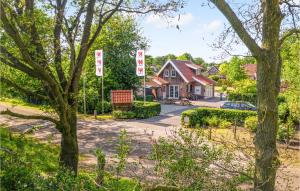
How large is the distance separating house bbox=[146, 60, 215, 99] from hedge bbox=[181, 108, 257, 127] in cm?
1775

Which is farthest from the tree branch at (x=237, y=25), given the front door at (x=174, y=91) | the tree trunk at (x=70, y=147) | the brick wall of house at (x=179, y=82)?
the front door at (x=174, y=91)

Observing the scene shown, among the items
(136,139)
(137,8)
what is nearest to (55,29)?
(137,8)

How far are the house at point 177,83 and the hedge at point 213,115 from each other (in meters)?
17.8

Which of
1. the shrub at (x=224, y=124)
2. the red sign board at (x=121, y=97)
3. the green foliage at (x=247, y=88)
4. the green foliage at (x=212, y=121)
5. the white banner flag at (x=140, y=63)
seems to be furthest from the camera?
the green foliage at (x=247, y=88)

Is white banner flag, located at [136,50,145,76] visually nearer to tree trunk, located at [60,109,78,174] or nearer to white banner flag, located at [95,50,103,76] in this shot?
white banner flag, located at [95,50,103,76]

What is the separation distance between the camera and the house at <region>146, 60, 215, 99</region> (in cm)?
4478

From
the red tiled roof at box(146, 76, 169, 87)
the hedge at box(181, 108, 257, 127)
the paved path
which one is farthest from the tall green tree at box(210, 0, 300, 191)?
the red tiled roof at box(146, 76, 169, 87)

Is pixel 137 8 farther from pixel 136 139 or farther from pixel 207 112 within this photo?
pixel 207 112

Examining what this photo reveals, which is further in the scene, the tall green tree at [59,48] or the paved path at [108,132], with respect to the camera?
the paved path at [108,132]

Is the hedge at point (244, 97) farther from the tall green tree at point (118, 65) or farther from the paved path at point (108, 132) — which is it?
the tall green tree at point (118, 65)

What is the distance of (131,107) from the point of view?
29.2m

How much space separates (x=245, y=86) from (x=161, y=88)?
40.7ft

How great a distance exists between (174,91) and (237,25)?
3973 cm

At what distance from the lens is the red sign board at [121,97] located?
94.6 feet
